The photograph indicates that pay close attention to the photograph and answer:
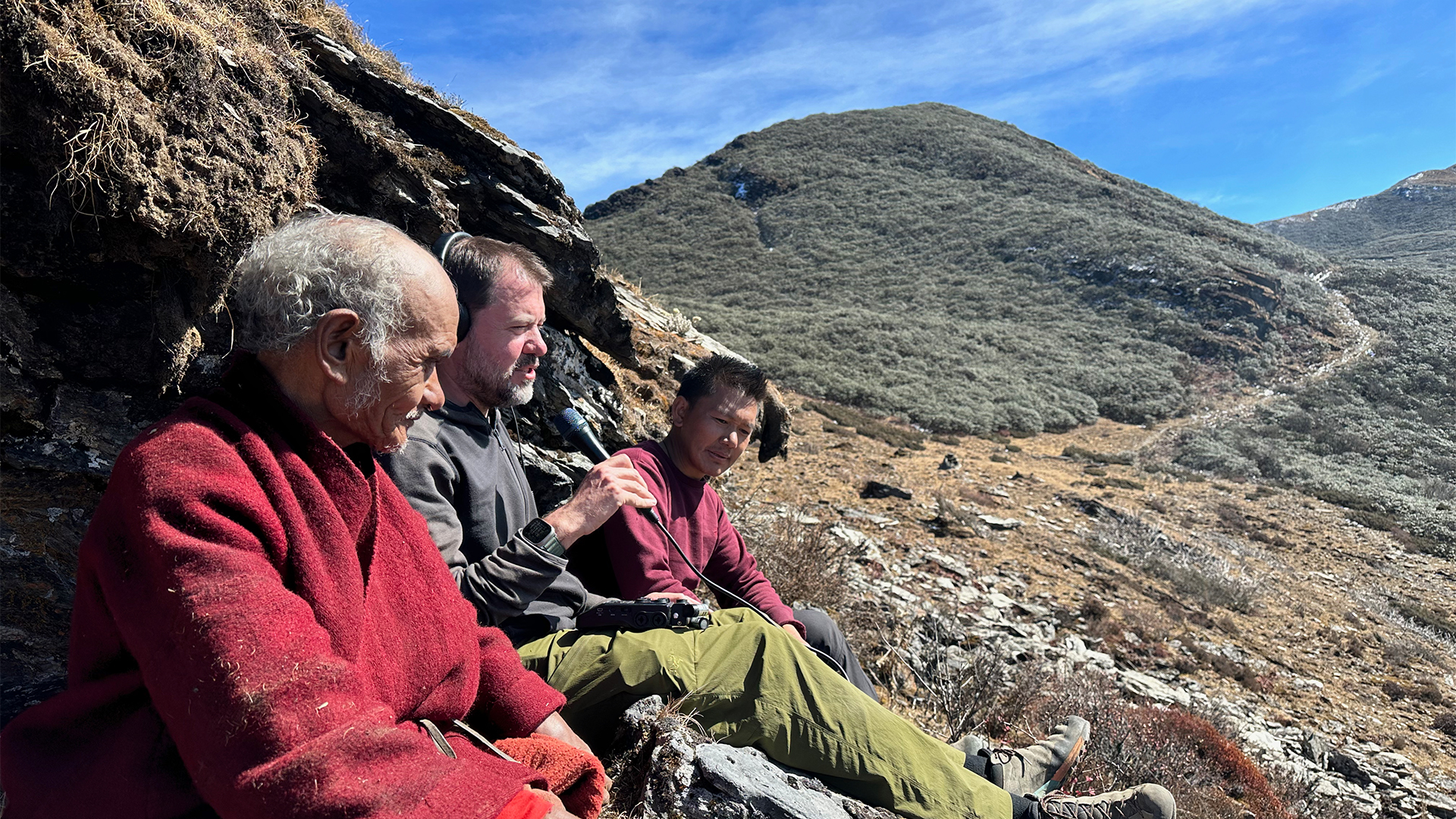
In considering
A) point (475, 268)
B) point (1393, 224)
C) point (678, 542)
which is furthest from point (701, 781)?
point (1393, 224)

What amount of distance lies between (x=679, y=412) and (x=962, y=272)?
38.0 metres

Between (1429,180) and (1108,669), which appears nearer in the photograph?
(1108,669)

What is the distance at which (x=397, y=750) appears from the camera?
4.00ft

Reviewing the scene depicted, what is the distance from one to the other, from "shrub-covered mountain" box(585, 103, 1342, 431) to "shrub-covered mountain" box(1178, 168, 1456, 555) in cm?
220

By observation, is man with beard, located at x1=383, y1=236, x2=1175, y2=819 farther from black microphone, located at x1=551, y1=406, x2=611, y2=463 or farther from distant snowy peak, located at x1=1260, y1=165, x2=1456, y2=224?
distant snowy peak, located at x1=1260, y1=165, x2=1456, y2=224

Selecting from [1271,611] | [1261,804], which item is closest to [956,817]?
[1261,804]

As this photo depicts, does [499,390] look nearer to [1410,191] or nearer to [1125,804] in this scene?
[1125,804]

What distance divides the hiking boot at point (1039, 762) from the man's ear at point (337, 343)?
2.47m

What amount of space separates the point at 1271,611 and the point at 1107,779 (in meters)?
6.68

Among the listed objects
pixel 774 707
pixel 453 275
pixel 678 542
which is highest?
pixel 453 275

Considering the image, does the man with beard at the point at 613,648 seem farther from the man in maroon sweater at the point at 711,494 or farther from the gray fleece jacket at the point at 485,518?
the man in maroon sweater at the point at 711,494

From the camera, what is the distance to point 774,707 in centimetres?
223

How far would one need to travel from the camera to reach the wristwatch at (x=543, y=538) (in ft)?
7.50

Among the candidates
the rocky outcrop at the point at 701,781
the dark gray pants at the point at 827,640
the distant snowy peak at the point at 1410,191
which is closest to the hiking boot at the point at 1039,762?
the dark gray pants at the point at 827,640
